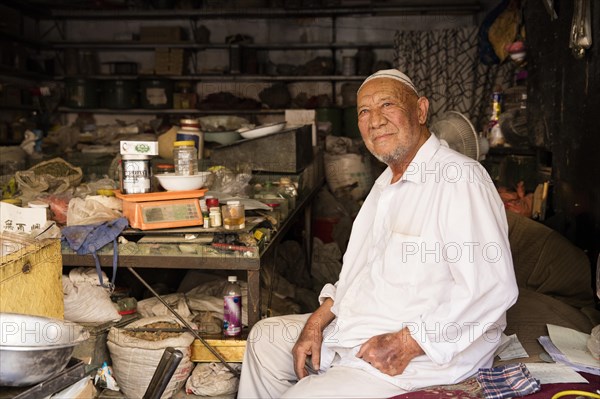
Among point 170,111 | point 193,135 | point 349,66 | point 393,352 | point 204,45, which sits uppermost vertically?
point 204,45

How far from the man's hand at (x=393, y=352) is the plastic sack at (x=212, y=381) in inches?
33.6

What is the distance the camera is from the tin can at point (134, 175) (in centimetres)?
269

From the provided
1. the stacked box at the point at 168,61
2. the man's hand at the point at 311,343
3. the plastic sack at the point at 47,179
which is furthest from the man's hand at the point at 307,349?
the stacked box at the point at 168,61

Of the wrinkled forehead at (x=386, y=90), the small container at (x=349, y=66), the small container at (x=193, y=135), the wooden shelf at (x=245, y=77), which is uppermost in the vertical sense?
Answer: the small container at (x=349, y=66)

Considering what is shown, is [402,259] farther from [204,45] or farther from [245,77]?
[204,45]

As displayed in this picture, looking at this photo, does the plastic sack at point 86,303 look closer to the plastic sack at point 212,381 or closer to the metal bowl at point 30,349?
the plastic sack at point 212,381

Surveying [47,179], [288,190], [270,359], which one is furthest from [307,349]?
[47,179]

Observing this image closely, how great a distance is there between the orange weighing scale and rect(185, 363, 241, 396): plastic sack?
0.61 meters

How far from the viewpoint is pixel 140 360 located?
2488 millimetres

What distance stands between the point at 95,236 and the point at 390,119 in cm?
132

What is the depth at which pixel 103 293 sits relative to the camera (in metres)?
2.70

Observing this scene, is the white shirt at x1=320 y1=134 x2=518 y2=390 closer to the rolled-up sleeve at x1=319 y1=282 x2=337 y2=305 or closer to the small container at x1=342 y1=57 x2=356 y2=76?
the rolled-up sleeve at x1=319 y1=282 x2=337 y2=305

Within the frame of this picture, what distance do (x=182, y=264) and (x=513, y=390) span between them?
1.36 meters

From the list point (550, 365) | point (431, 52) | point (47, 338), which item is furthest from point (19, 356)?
point (431, 52)
